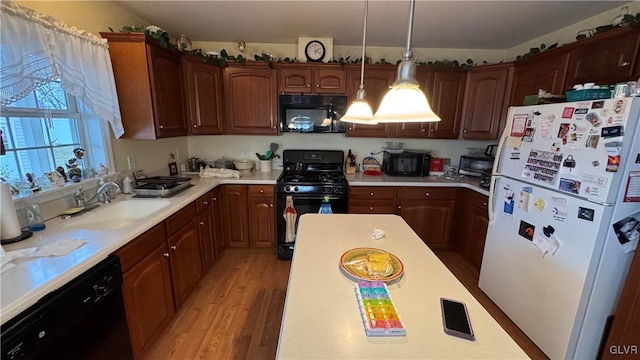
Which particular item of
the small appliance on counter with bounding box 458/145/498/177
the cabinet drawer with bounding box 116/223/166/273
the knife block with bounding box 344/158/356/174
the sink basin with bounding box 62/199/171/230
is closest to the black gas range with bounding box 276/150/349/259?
the knife block with bounding box 344/158/356/174

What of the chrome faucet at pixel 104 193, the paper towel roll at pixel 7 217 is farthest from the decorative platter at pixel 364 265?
the chrome faucet at pixel 104 193

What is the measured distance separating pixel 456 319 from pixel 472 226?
214cm

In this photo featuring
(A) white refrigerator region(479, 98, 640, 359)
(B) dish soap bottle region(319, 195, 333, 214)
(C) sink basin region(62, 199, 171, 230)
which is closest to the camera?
(A) white refrigerator region(479, 98, 640, 359)

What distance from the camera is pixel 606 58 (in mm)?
1750

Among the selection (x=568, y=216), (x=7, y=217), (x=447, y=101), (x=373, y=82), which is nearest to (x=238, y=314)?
(x=7, y=217)

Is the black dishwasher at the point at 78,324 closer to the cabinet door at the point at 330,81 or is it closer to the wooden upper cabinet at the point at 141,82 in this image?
the wooden upper cabinet at the point at 141,82

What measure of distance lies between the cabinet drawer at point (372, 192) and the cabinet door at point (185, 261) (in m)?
1.56

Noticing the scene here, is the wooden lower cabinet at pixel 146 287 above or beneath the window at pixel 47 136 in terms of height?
beneath

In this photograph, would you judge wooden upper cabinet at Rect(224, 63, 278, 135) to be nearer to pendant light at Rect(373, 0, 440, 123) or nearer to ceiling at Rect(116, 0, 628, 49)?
ceiling at Rect(116, 0, 628, 49)

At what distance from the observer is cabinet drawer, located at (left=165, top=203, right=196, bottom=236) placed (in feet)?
5.85

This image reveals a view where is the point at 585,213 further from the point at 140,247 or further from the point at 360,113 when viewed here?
the point at 140,247

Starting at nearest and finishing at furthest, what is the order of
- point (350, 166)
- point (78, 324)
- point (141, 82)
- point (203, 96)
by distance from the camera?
point (78, 324) < point (141, 82) < point (203, 96) < point (350, 166)

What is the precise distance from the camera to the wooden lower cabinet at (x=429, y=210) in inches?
111

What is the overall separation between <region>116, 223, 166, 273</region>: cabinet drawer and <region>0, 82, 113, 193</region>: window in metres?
0.69
